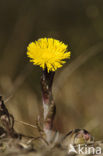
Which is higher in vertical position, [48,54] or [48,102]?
[48,54]

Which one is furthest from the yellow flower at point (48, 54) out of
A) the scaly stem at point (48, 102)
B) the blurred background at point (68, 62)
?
the blurred background at point (68, 62)

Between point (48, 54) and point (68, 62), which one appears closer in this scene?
point (48, 54)

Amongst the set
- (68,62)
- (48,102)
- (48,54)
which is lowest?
(48,102)

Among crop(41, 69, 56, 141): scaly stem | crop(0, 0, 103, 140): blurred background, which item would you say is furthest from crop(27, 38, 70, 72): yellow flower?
crop(0, 0, 103, 140): blurred background

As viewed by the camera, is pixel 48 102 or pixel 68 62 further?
pixel 68 62

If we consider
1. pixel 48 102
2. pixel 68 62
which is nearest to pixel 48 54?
pixel 48 102

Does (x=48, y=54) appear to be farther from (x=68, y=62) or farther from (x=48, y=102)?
(x=68, y=62)

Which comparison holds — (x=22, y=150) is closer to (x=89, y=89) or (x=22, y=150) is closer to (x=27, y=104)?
(x=27, y=104)
